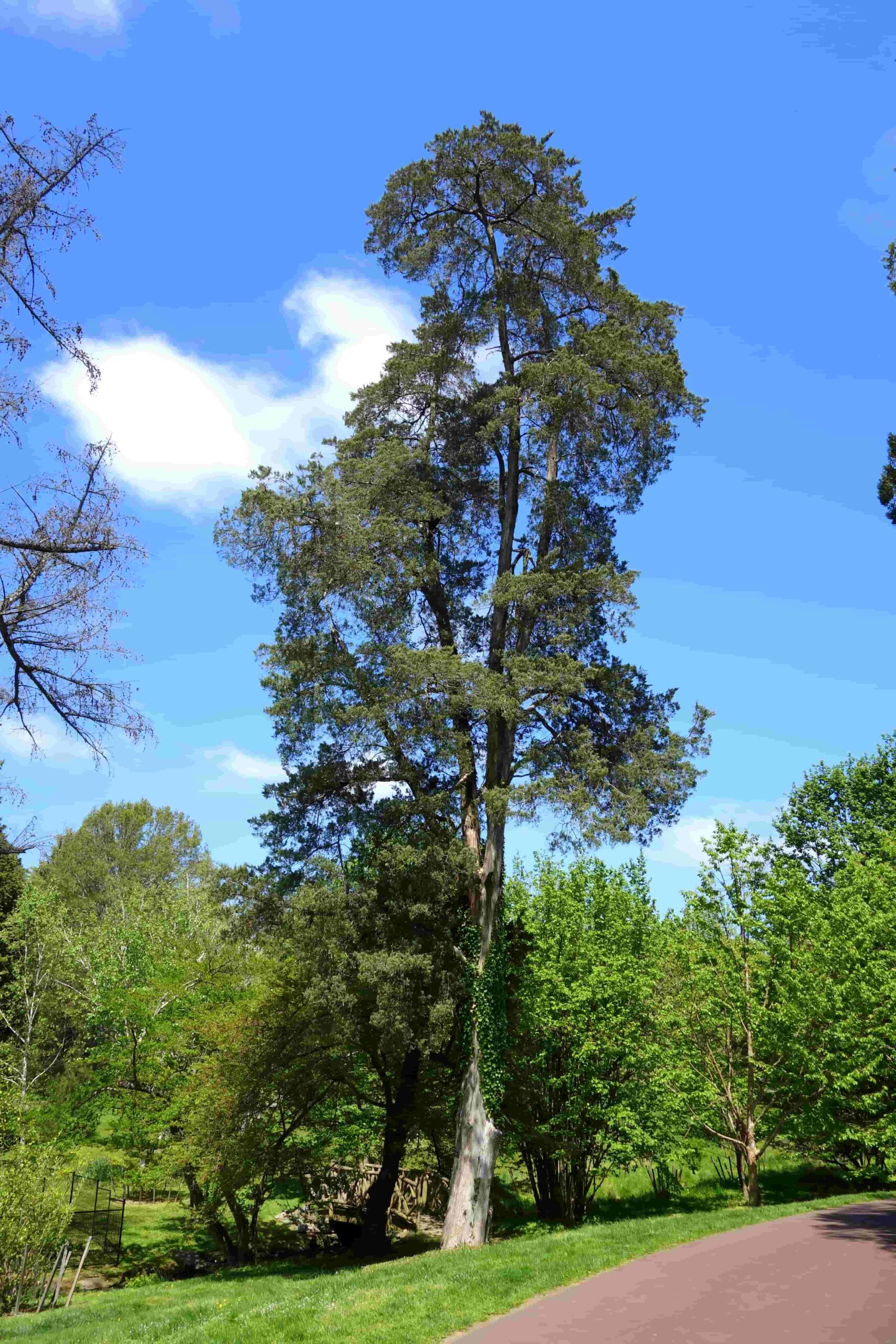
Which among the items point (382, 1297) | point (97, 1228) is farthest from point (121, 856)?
point (382, 1297)

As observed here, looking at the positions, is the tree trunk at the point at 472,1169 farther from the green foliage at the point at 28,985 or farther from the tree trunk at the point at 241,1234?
the green foliage at the point at 28,985

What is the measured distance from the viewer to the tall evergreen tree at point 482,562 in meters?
18.0

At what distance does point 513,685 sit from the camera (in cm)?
1780

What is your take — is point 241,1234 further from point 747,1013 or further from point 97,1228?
point 747,1013

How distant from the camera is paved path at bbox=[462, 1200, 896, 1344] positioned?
8141 mm

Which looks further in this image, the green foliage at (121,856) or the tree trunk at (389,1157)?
the green foliage at (121,856)

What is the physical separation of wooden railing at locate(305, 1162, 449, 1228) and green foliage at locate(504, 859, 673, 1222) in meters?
2.72

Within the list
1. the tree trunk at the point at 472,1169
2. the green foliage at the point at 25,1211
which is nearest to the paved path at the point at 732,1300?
the tree trunk at the point at 472,1169

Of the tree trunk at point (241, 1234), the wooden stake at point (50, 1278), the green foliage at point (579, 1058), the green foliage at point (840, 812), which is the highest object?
the green foliage at point (840, 812)

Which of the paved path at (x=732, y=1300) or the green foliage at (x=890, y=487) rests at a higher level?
the green foliage at (x=890, y=487)

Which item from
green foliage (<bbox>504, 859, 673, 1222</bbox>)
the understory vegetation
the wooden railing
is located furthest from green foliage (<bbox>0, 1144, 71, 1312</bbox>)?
green foliage (<bbox>504, 859, 673, 1222</bbox>)

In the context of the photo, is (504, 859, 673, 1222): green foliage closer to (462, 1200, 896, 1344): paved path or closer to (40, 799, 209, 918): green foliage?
(462, 1200, 896, 1344): paved path

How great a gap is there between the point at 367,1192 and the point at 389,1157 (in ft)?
8.84

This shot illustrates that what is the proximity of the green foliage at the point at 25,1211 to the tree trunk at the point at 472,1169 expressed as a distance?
7.79 metres
